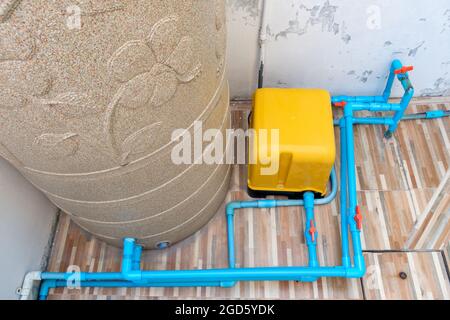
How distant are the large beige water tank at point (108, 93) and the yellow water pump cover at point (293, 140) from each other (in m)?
0.31

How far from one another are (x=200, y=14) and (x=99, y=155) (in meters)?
0.38

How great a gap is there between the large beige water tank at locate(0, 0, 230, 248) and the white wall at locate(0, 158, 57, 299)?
0.94ft

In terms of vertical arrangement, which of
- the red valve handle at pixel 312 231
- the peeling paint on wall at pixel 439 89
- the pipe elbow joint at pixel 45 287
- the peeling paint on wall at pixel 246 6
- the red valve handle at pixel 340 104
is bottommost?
the pipe elbow joint at pixel 45 287

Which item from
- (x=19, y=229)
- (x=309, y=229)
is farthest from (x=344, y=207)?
(x=19, y=229)

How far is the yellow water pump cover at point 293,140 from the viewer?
136 centimetres

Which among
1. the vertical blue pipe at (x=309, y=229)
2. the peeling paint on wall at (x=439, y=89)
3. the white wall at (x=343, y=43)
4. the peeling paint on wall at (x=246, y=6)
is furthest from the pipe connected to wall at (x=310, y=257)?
the peeling paint on wall at (x=246, y=6)

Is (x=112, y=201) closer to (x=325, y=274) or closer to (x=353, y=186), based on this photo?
(x=325, y=274)

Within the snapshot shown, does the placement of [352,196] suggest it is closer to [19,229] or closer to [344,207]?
[344,207]

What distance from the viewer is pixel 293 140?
1365 mm

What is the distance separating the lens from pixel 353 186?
1.52 meters

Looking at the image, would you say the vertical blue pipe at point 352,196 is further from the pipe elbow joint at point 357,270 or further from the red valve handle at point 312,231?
the red valve handle at point 312,231

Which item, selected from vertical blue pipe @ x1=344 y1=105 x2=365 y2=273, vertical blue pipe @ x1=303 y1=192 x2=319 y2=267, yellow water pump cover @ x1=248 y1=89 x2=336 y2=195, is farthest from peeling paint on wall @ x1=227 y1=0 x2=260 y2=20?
vertical blue pipe @ x1=303 y1=192 x2=319 y2=267
